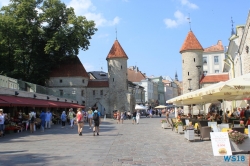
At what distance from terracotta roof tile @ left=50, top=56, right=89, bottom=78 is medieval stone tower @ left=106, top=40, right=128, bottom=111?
5815 millimetres

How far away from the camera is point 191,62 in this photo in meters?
59.9

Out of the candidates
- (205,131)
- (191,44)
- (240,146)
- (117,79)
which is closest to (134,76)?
(117,79)

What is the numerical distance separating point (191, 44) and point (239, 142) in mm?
52949

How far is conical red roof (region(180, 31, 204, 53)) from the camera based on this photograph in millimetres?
60344

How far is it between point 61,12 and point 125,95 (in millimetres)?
20156

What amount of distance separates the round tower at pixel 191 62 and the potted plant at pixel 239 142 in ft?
163

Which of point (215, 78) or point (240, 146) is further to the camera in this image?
point (215, 78)

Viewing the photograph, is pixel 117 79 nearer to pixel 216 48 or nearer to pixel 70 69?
pixel 70 69

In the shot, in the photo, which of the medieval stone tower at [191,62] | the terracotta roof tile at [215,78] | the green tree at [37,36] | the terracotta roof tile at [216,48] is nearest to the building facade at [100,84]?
the green tree at [37,36]

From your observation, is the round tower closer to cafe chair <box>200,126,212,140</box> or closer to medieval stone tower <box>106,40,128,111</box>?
medieval stone tower <box>106,40,128,111</box>

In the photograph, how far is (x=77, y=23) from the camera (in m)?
52.1

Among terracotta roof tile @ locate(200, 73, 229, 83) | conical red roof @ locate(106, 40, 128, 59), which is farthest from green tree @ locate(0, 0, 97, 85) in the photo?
terracotta roof tile @ locate(200, 73, 229, 83)

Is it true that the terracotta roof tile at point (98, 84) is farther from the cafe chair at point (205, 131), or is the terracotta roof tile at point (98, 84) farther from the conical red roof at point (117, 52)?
the cafe chair at point (205, 131)

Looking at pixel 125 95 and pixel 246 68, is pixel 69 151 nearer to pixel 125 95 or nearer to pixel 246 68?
pixel 246 68
